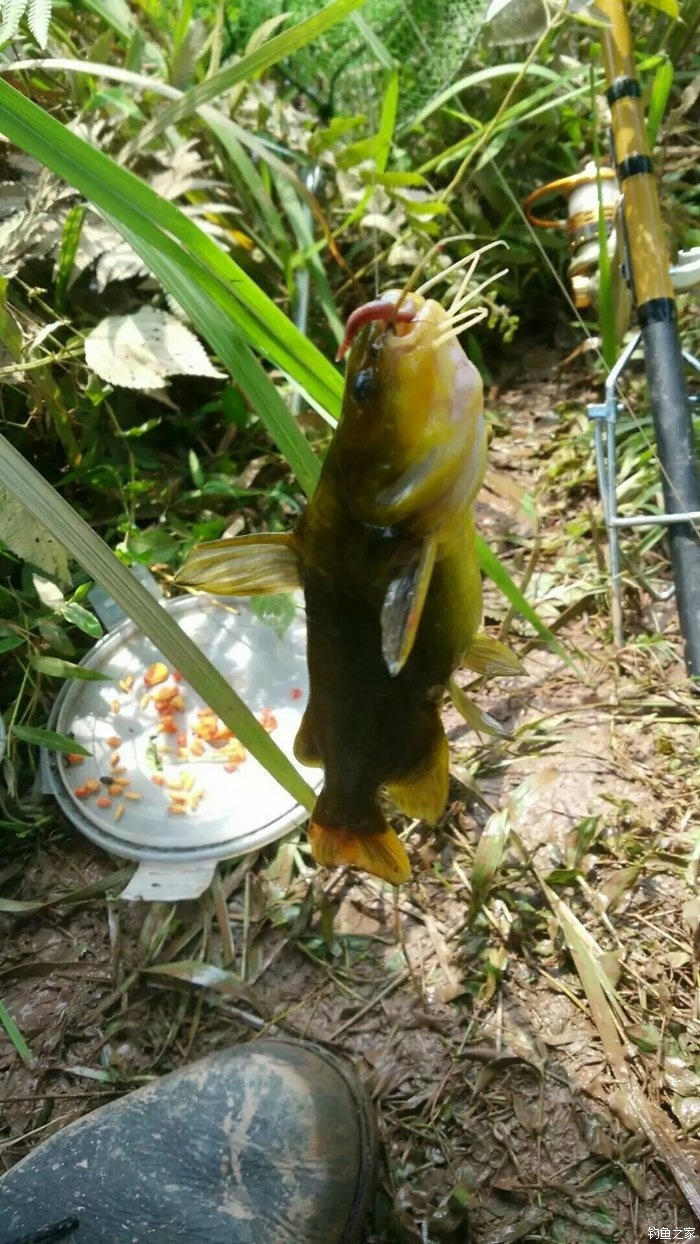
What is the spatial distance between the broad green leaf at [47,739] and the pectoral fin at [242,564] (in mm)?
874

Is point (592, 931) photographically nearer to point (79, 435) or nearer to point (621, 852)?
point (621, 852)

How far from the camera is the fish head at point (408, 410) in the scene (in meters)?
0.69

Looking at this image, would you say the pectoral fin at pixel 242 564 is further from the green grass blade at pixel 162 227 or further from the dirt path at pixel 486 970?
the dirt path at pixel 486 970

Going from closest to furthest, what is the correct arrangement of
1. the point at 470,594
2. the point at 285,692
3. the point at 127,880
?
the point at 470,594 → the point at 127,880 → the point at 285,692

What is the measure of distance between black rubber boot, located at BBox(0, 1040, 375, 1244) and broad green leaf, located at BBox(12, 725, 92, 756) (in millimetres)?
587

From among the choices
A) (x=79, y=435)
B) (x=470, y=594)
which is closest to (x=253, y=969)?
(x=470, y=594)

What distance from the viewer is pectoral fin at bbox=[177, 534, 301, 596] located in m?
0.85

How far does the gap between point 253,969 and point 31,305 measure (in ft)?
4.67

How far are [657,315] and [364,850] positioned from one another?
3.31ft

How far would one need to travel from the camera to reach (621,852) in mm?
1513

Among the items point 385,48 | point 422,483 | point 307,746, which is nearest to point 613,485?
point 307,746

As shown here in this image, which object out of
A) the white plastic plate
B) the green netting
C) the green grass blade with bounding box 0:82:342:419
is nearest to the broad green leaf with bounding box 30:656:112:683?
the white plastic plate

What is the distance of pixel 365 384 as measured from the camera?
0.70m

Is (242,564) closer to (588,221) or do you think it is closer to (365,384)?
(365,384)
